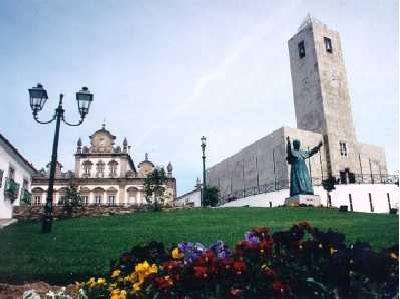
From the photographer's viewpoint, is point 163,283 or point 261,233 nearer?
point 163,283

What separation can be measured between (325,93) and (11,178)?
24249mm

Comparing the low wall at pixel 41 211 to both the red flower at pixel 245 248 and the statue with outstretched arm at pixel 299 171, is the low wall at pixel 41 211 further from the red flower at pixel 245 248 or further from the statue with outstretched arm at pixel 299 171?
the red flower at pixel 245 248

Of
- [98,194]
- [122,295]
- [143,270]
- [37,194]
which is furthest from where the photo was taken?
[98,194]

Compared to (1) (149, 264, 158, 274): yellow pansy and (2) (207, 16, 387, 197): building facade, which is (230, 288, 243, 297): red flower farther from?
(2) (207, 16, 387, 197): building facade

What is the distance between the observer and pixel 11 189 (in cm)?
2123

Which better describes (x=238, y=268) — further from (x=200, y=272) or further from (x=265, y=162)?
(x=265, y=162)

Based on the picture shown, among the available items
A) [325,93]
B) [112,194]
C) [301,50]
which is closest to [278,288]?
[325,93]

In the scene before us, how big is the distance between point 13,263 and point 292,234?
503cm

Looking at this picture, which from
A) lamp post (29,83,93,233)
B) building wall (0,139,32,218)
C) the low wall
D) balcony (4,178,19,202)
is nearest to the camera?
lamp post (29,83,93,233)

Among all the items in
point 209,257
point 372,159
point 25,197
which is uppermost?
point 372,159

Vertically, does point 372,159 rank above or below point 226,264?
above

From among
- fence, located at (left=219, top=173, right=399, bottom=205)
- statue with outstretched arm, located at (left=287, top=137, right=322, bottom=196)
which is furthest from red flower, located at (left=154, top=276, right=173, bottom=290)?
fence, located at (left=219, top=173, right=399, bottom=205)

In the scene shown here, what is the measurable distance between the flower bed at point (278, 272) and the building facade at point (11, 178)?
702 inches

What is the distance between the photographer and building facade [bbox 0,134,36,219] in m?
20.4
